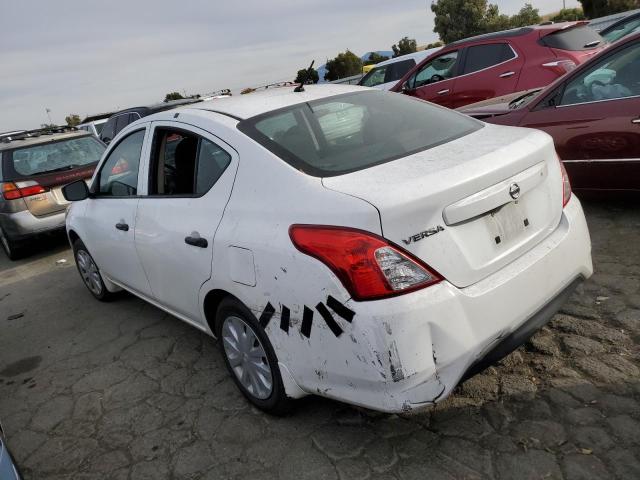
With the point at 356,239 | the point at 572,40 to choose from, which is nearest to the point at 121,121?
the point at 572,40

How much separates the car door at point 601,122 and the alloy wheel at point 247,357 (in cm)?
318

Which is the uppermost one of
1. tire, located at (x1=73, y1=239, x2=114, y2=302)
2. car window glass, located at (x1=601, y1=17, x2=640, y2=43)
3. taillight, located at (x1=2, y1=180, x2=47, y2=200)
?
taillight, located at (x1=2, y1=180, x2=47, y2=200)

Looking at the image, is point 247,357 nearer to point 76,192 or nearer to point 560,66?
point 76,192

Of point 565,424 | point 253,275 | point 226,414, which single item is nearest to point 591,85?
point 565,424

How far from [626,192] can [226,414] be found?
11.4ft

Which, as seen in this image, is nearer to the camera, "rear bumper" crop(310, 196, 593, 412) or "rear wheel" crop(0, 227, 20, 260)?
"rear bumper" crop(310, 196, 593, 412)

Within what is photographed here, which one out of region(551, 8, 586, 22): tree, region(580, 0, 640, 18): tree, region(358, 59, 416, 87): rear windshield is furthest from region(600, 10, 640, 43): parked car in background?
region(551, 8, 586, 22): tree

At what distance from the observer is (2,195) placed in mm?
6625

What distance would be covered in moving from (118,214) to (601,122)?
12.0 feet

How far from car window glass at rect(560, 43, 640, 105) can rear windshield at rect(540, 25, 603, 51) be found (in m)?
3.28

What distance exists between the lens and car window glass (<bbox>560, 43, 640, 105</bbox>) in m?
4.04

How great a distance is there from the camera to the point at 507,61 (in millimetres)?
7508

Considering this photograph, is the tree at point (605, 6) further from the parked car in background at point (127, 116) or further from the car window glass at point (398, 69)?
the parked car in background at point (127, 116)

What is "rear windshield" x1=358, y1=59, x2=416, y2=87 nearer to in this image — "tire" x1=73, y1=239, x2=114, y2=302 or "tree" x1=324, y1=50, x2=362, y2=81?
"tire" x1=73, y1=239, x2=114, y2=302
